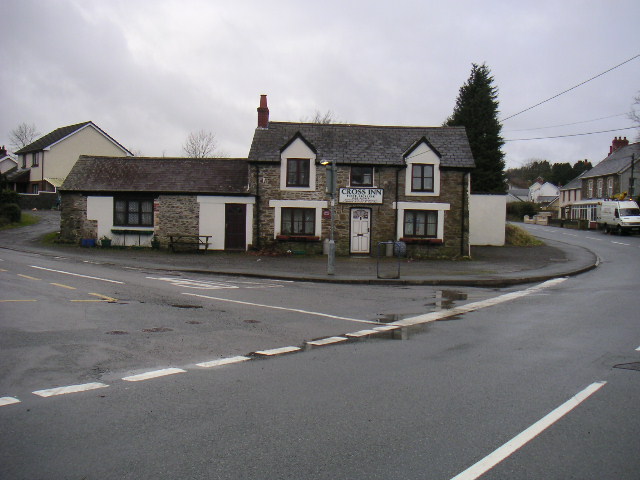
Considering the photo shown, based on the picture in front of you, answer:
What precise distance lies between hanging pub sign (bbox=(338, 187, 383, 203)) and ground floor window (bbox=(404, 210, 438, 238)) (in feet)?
6.19

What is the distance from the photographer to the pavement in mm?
20658

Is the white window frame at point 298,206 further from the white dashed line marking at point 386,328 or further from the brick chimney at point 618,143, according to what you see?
the brick chimney at point 618,143

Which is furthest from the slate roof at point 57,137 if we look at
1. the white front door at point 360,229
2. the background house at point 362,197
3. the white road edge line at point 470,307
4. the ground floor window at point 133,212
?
the white road edge line at point 470,307

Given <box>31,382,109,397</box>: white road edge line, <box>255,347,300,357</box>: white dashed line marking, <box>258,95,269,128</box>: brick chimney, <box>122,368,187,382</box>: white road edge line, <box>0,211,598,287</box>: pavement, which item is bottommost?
<box>255,347,300,357</box>: white dashed line marking

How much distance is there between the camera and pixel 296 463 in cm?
463

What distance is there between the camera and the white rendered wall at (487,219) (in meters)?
37.0

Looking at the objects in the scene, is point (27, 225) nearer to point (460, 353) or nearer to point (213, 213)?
point (213, 213)

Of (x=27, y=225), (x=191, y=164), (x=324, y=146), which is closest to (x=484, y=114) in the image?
(x=324, y=146)

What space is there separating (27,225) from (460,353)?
36412mm

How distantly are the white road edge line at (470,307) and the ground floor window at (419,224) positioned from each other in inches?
419

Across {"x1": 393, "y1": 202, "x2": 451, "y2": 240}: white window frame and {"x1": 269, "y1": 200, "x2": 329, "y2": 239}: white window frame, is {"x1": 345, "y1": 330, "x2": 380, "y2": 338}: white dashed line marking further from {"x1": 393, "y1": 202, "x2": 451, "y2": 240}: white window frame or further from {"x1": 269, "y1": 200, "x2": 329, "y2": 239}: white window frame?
{"x1": 393, "y1": 202, "x2": 451, "y2": 240}: white window frame

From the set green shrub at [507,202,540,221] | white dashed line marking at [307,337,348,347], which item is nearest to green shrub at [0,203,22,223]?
white dashed line marking at [307,337,348,347]

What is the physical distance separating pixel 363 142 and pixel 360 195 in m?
3.28

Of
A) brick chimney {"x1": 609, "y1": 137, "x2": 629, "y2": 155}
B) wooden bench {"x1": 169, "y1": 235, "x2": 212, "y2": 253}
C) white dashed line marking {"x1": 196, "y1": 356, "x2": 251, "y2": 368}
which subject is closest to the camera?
white dashed line marking {"x1": 196, "y1": 356, "x2": 251, "y2": 368}
